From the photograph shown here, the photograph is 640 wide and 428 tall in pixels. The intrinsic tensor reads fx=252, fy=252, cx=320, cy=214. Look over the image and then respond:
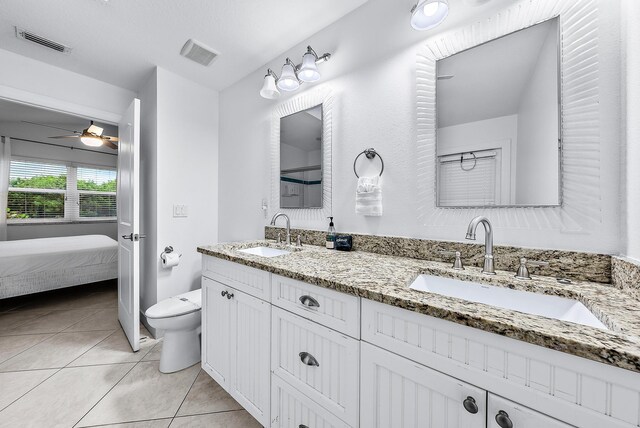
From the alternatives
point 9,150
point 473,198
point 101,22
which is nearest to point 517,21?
point 473,198

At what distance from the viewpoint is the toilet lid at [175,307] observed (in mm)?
1667

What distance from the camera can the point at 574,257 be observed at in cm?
92

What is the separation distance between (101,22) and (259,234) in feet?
5.92

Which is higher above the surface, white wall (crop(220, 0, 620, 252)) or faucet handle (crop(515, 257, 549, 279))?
white wall (crop(220, 0, 620, 252))

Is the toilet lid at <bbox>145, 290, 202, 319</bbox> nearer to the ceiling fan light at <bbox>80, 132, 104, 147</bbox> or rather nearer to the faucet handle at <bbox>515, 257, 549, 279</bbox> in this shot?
the faucet handle at <bbox>515, 257, 549, 279</bbox>

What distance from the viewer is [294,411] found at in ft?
3.41

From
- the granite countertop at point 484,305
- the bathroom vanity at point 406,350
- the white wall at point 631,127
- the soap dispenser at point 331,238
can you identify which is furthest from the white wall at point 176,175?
the white wall at point 631,127

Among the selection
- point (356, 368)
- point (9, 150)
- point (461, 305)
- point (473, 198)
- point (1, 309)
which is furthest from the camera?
point (9, 150)

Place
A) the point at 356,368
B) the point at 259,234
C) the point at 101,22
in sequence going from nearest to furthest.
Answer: the point at 356,368 < the point at 101,22 < the point at 259,234

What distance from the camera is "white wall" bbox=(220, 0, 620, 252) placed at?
2.91 ft

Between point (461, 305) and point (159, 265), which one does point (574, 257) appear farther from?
point (159, 265)

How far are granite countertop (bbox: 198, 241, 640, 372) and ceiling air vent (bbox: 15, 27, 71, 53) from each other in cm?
219

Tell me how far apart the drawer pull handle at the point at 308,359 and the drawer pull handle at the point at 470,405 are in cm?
50

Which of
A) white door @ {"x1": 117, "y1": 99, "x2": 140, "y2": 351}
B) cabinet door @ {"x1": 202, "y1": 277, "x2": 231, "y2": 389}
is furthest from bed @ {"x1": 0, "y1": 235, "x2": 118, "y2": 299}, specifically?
cabinet door @ {"x1": 202, "y1": 277, "x2": 231, "y2": 389}
